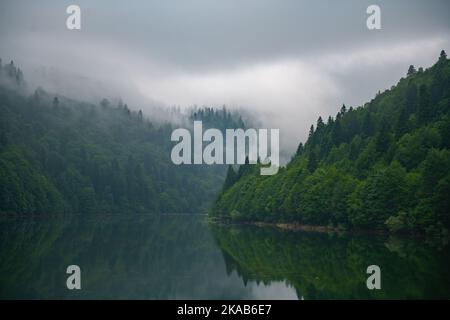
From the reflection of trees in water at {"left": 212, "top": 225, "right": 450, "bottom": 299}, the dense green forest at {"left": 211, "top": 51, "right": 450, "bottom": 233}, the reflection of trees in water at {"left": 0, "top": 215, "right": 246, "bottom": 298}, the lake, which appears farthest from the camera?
the dense green forest at {"left": 211, "top": 51, "right": 450, "bottom": 233}

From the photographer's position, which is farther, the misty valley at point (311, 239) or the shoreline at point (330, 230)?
the shoreline at point (330, 230)

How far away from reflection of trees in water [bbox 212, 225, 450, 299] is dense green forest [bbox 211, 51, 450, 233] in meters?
13.1

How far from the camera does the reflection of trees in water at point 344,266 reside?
4025 cm

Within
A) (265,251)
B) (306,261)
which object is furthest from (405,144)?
(306,261)

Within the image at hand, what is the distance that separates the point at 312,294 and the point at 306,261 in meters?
19.4

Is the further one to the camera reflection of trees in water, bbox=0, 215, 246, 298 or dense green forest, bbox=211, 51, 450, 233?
dense green forest, bbox=211, 51, 450, 233

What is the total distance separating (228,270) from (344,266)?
10.5 meters

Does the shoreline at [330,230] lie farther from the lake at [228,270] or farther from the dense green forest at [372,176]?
the lake at [228,270]

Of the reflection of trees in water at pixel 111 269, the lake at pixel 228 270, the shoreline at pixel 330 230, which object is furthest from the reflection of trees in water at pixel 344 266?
the shoreline at pixel 330 230

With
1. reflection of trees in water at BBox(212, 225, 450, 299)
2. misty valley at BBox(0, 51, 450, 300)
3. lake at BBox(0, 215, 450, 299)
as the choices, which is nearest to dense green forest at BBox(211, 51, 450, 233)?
misty valley at BBox(0, 51, 450, 300)

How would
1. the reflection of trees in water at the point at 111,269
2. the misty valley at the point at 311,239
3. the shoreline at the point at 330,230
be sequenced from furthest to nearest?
the shoreline at the point at 330,230, the misty valley at the point at 311,239, the reflection of trees in water at the point at 111,269

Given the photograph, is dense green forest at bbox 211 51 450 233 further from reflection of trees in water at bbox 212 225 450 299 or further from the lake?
the lake

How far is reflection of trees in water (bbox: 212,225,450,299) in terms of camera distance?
40.2 m

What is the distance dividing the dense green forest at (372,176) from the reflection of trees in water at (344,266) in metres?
13.1
